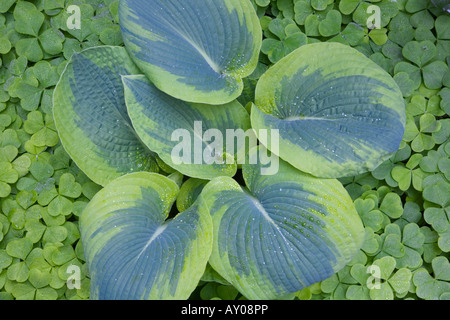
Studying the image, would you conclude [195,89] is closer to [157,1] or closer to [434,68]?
[157,1]

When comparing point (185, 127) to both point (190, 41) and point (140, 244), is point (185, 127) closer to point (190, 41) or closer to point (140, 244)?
point (190, 41)

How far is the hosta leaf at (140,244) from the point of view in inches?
45.4

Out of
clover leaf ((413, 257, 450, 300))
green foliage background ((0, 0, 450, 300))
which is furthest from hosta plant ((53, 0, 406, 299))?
clover leaf ((413, 257, 450, 300))

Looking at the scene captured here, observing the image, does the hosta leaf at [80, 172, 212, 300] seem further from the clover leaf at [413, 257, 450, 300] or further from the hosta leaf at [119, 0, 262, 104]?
the clover leaf at [413, 257, 450, 300]

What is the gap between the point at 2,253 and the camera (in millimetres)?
1499

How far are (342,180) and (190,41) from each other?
717 millimetres

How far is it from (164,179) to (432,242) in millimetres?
955

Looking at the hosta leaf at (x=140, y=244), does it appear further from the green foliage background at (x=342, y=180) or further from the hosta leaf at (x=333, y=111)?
the hosta leaf at (x=333, y=111)

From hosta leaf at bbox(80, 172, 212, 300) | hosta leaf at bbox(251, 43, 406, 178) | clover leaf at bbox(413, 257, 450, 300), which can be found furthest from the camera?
clover leaf at bbox(413, 257, 450, 300)

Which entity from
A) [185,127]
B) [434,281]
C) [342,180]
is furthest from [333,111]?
[434,281]

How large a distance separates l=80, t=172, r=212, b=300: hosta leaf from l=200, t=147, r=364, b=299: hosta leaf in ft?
0.24

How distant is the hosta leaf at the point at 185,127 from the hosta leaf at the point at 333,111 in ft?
0.44

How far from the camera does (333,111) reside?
4.31 feet

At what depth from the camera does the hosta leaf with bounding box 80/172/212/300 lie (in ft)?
3.79
